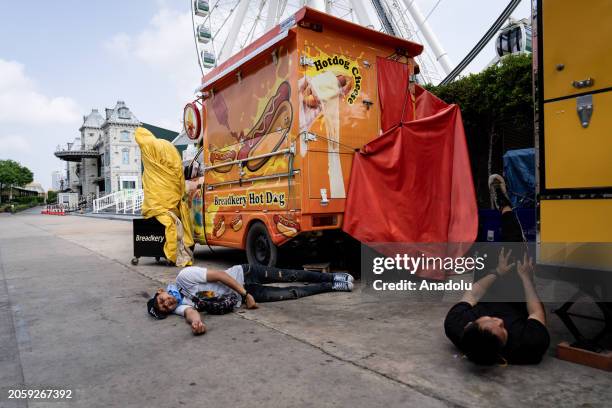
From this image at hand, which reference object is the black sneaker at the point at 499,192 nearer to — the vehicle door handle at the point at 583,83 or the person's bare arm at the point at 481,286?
the person's bare arm at the point at 481,286

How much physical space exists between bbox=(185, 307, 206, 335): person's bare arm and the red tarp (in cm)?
217

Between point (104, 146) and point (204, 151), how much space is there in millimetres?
52831

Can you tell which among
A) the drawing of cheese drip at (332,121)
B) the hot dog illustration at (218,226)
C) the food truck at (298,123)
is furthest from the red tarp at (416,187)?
the hot dog illustration at (218,226)

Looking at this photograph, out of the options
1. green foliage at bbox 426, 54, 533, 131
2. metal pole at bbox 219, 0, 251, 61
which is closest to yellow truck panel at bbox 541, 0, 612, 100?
green foliage at bbox 426, 54, 533, 131

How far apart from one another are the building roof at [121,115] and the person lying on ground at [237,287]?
53.0 meters

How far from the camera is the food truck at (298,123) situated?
536 cm

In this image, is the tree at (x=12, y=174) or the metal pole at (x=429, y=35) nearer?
the metal pole at (x=429, y=35)

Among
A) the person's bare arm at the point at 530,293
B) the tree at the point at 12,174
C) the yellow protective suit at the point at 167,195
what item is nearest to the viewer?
the person's bare arm at the point at 530,293

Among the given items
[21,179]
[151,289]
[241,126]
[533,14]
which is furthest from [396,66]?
[21,179]

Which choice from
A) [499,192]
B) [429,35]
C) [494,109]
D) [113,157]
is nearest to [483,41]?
[429,35]

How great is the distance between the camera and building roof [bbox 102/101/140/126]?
5241 cm

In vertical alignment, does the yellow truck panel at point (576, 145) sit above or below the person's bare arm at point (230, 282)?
above

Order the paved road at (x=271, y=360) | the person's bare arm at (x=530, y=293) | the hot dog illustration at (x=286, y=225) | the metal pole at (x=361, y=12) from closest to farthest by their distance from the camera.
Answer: the paved road at (x=271, y=360) < the person's bare arm at (x=530, y=293) < the hot dog illustration at (x=286, y=225) < the metal pole at (x=361, y=12)

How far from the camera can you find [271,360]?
10.1 ft
